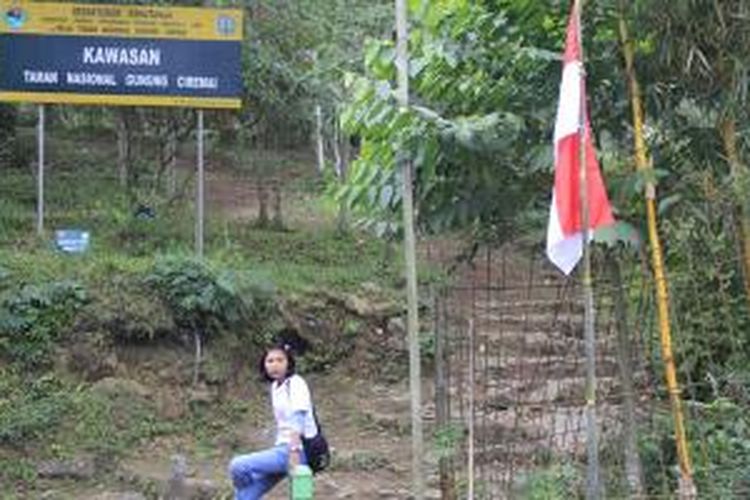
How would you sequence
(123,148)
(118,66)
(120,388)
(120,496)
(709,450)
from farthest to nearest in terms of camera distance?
(123,148) → (118,66) → (120,388) → (120,496) → (709,450)

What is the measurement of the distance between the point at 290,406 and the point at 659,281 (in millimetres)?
2112

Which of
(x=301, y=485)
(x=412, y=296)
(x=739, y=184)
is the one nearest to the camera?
(x=412, y=296)

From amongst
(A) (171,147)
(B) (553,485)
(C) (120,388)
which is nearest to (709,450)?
(B) (553,485)

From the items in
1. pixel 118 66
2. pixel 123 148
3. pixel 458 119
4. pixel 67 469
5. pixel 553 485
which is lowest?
pixel 67 469

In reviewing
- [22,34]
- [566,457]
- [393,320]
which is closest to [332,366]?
[393,320]

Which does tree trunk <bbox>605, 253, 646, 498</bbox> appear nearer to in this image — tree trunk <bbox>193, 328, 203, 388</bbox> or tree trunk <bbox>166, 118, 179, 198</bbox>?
tree trunk <bbox>193, 328, 203, 388</bbox>

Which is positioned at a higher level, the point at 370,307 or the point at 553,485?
the point at 370,307

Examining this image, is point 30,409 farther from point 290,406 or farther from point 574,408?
point 574,408

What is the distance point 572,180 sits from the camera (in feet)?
15.6

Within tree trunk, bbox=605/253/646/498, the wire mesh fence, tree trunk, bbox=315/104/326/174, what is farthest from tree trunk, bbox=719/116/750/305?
tree trunk, bbox=315/104/326/174

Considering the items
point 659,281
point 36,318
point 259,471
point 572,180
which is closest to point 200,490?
point 259,471

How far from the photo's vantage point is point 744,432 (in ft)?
19.9

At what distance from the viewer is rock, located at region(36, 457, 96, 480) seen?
8.29 meters

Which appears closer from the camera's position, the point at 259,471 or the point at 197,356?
the point at 259,471
